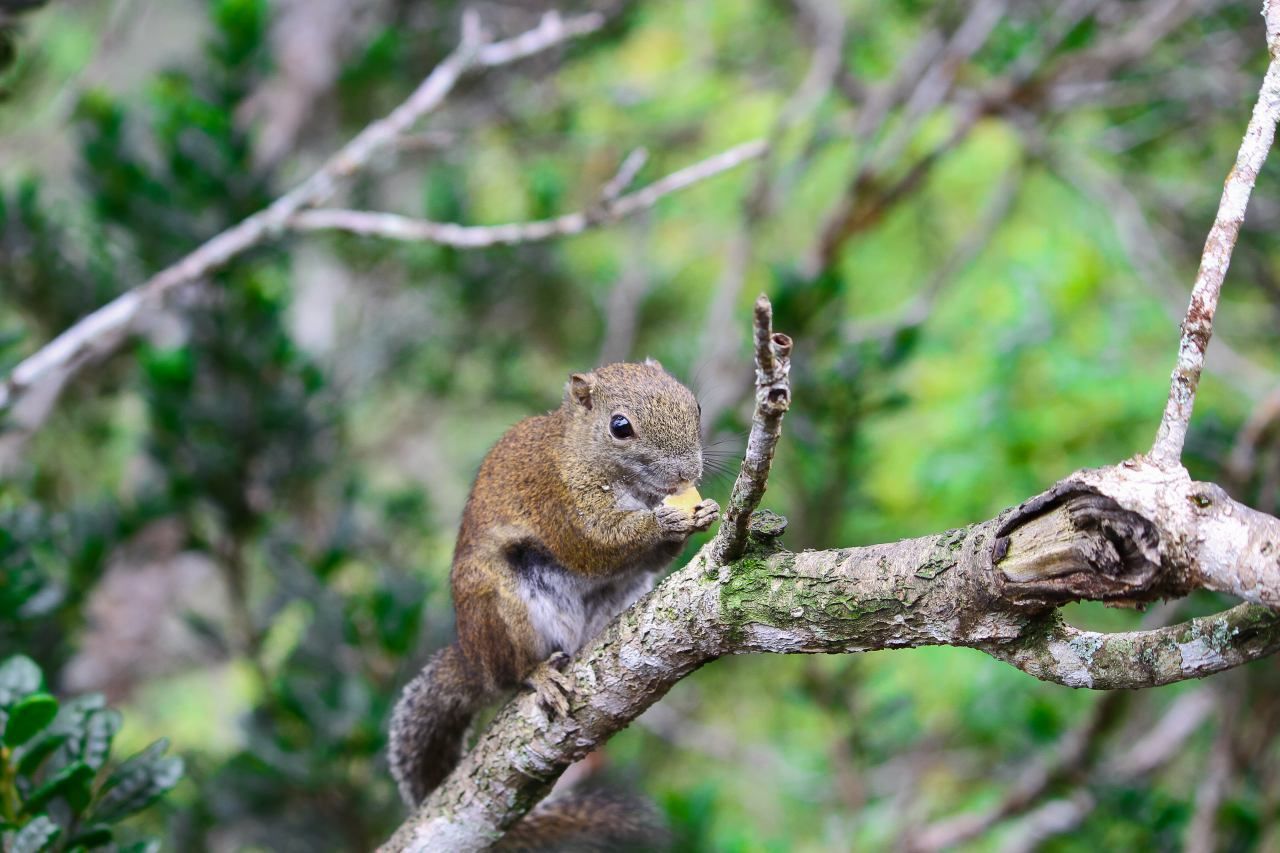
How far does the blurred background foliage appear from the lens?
3.73 meters

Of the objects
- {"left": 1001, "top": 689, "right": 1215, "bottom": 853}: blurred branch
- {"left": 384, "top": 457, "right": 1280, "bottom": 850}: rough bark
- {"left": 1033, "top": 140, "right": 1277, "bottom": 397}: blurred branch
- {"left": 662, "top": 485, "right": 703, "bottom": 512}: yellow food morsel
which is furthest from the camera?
{"left": 1033, "top": 140, "right": 1277, "bottom": 397}: blurred branch

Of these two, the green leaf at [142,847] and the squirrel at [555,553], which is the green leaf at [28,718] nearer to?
the green leaf at [142,847]

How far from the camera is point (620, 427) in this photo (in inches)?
109

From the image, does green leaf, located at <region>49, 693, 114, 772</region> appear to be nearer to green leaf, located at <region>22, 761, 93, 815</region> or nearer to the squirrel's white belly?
green leaf, located at <region>22, 761, 93, 815</region>

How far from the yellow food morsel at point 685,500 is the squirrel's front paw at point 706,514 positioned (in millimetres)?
73

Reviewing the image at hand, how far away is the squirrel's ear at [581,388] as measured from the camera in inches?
116

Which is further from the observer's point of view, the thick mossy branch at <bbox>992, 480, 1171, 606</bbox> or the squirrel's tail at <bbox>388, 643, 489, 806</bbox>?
the squirrel's tail at <bbox>388, 643, 489, 806</bbox>

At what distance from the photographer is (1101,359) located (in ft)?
14.9

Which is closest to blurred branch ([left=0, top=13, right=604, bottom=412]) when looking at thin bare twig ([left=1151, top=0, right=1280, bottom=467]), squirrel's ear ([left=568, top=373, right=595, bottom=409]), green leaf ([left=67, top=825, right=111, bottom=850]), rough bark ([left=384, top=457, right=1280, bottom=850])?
squirrel's ear ([left=568, top=373, right=595, bottom=409])

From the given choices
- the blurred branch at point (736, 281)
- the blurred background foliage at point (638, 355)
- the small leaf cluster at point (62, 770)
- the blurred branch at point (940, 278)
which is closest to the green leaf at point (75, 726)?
the small leaf cluster at point (62, 770)

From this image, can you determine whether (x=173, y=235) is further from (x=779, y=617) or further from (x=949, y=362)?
(x=949, y=362)

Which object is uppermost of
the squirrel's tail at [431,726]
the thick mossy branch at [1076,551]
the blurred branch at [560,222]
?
the blurred branch at [560,222]

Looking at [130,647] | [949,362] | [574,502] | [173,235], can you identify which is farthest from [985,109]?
[130,647]

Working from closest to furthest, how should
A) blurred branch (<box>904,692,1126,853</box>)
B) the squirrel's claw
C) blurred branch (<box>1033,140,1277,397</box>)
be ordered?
the squirrel's claw
blurred branch (<box>904,692,1126,853</box>)
blurred branch (<box>1033,140,1277,397</box>)
